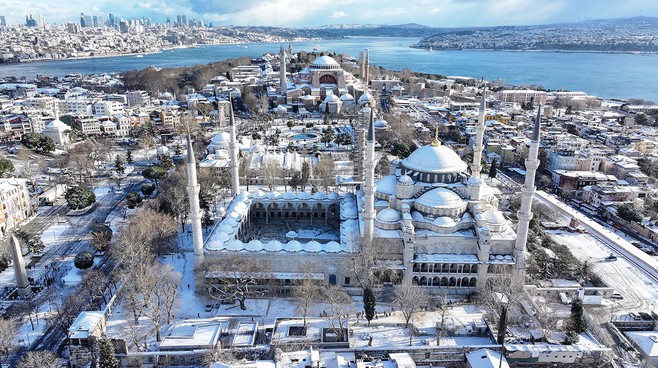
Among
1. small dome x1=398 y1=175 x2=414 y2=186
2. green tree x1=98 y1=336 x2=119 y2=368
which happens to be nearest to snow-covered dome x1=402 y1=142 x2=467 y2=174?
small dome x1=398 y1=175 x2=414 y2=186

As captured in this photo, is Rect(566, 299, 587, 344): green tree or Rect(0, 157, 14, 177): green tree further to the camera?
Rect(0, 157, 14, 177): green tree

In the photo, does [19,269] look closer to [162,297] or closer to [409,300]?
[162,297]

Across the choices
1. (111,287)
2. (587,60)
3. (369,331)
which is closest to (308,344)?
(369,331)

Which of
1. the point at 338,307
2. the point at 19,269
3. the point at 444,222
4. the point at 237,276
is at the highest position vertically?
the point at 444,222

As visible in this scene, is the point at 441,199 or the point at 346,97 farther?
the point at 346,97

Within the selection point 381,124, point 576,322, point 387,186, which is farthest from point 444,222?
point 381,124

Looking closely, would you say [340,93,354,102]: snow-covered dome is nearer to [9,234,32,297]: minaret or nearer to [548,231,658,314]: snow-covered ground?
[548,231,658,314]: snow-covered ground
